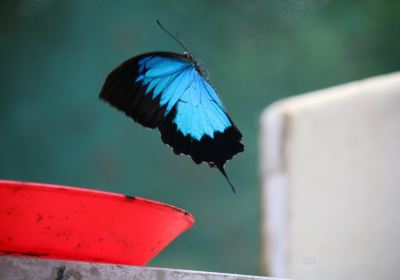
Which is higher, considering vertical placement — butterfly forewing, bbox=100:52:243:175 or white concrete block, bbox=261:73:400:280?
butterfly forewing, bbox=100:52:243:175

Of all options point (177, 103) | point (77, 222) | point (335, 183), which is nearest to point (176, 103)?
point (177, 103)

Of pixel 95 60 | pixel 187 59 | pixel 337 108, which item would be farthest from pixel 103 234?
pixel 95 60

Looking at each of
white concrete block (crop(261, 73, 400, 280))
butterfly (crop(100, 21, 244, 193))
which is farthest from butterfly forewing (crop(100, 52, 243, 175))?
white concrete block (crop(261, 73, 400, 280))

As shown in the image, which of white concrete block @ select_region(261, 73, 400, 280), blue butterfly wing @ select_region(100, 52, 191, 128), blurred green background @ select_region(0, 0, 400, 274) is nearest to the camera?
blue butterfly wing @ select_region(100, 52, 191, 128)

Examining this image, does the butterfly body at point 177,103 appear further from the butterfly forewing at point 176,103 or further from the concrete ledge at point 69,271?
the concrete ledge at point 69,271

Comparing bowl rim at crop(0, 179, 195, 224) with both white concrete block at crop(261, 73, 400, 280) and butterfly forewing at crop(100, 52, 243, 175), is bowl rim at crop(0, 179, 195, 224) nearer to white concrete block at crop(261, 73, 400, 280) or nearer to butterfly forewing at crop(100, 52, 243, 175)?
butterfly forewing at crop(100, 52, 243, 175)

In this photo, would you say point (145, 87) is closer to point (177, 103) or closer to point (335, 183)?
point (177, 103)
